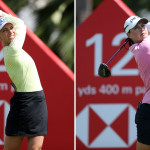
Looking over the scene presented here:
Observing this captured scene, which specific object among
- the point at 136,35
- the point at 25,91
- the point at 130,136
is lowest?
the point at 130,136

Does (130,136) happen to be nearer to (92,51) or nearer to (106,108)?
(106,108)

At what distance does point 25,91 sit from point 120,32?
7.27 ft

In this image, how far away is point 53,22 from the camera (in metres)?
10.5

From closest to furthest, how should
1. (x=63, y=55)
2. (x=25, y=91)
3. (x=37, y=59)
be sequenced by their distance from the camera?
(x=25, y=91), (x=37, y=59), (x=63, y=55)

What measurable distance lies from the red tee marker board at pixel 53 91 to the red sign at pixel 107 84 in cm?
26

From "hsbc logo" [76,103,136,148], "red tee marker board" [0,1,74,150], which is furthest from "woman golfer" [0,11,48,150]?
"hsbc logo" [76,103,136,148]

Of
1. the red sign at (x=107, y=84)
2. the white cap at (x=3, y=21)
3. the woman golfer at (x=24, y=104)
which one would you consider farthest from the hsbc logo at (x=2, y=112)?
the white cap at (x=3, y=21)

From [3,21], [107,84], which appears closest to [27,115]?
[3,21]

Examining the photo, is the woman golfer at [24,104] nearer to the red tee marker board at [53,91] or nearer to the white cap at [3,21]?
the white cap at [3,21]

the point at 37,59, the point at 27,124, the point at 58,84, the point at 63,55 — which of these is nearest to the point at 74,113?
the point at 58,84

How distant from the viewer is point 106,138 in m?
6.62

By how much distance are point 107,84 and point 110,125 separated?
54cm

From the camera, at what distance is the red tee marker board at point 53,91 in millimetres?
6402

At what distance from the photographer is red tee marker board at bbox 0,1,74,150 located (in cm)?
640
